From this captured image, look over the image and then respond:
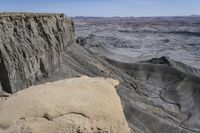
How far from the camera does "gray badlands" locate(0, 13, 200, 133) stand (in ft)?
18.9

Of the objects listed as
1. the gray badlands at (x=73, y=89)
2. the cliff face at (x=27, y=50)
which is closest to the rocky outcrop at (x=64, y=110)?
the gray badlands at (x=73, y=89)

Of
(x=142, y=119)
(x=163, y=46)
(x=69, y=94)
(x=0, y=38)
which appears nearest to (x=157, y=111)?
(x=142, y=119)

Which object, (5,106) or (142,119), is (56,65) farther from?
(5,106)

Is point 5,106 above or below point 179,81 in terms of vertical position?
above

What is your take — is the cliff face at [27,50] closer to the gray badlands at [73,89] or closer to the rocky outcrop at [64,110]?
the gray badlands at [73,89]

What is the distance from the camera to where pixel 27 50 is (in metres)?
21.5

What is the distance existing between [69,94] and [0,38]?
44.3 ft

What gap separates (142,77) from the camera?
3750cm

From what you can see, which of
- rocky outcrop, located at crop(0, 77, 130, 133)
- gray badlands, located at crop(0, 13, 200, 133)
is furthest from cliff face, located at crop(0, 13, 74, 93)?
rocky outcrop, located at crop(0, 77, 130, 133)

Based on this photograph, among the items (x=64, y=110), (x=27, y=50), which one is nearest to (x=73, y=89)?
(x=64, y=110)

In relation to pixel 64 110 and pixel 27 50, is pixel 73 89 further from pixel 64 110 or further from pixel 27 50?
pixel 27 50

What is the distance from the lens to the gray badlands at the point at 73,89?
5.77m

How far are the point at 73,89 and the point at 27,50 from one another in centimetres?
1564

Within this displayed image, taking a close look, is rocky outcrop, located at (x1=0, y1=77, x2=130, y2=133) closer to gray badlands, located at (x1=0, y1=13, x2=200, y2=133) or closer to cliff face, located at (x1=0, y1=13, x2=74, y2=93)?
gray badlands, located at (x1=0, y1=13, x2=200, y2=133)
